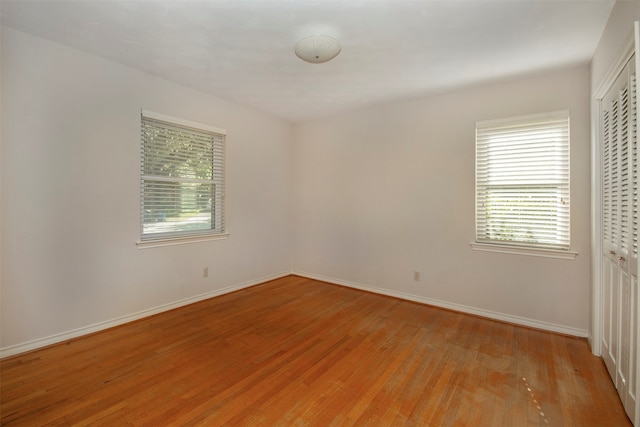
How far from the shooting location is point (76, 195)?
104 inches

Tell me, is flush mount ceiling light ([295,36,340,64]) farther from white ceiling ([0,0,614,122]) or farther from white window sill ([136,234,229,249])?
white window sill ([136,234,229,249])

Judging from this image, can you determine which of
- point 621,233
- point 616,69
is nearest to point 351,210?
point 621,233

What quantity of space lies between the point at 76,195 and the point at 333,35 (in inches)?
107

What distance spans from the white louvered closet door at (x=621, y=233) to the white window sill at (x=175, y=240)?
3930mm

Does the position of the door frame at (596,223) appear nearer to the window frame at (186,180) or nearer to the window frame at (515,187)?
the window frame at (515,187)

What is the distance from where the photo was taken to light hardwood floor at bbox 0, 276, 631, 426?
5.70ft

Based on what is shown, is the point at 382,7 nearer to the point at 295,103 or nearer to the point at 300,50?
the point at 300,50

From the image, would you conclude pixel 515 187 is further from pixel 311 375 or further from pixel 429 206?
pixel 311 375

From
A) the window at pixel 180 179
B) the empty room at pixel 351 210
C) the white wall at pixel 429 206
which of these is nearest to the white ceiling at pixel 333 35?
the empty room at pixel 351 210

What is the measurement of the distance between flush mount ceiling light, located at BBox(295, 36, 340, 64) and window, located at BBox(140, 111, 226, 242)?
1803mm

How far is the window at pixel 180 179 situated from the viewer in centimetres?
319

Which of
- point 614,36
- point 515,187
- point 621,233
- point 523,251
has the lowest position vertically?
point 523,251

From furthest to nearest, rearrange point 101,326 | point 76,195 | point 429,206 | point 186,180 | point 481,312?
point 429,206 → point 186,180 → point 481,312 → point 101,326 → point 76,195

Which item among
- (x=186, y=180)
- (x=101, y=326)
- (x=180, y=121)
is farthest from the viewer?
(x=186, y=180)
